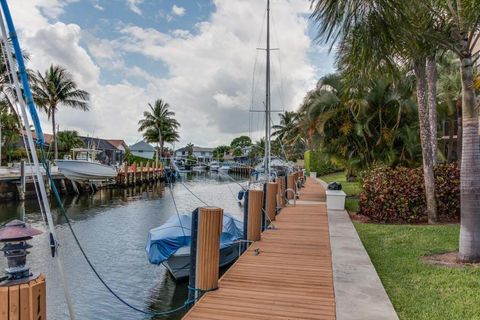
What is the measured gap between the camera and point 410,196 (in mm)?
11398

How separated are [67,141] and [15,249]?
191 feet

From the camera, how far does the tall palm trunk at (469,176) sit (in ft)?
22.0

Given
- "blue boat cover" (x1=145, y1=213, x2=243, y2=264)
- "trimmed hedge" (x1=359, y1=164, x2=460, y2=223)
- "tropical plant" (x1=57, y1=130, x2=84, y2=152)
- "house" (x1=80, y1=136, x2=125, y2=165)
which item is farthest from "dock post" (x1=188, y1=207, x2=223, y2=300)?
"house" (x1=80, y1=136, x2=125, y2=165)

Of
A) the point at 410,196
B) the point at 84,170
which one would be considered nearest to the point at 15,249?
the point at 410,196

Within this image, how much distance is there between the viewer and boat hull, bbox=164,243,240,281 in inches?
361

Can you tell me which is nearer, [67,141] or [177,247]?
[177,247]

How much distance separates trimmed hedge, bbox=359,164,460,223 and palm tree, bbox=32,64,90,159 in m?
33.0

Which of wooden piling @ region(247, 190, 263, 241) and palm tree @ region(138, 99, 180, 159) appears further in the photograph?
palm tree @ region(138, 99, 180, 159)

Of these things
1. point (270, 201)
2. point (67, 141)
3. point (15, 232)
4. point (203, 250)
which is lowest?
point (203, 250)

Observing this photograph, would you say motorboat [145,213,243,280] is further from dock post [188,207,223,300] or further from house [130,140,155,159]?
house [130,140,155,159]

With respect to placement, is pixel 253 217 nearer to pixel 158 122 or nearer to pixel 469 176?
pixel 469 176

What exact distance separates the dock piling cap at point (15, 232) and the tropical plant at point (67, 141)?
182 ft

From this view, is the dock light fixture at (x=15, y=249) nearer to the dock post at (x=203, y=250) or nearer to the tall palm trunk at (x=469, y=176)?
the dock post at (x=203, y=250)

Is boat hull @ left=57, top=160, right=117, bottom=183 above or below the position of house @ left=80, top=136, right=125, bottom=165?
below
